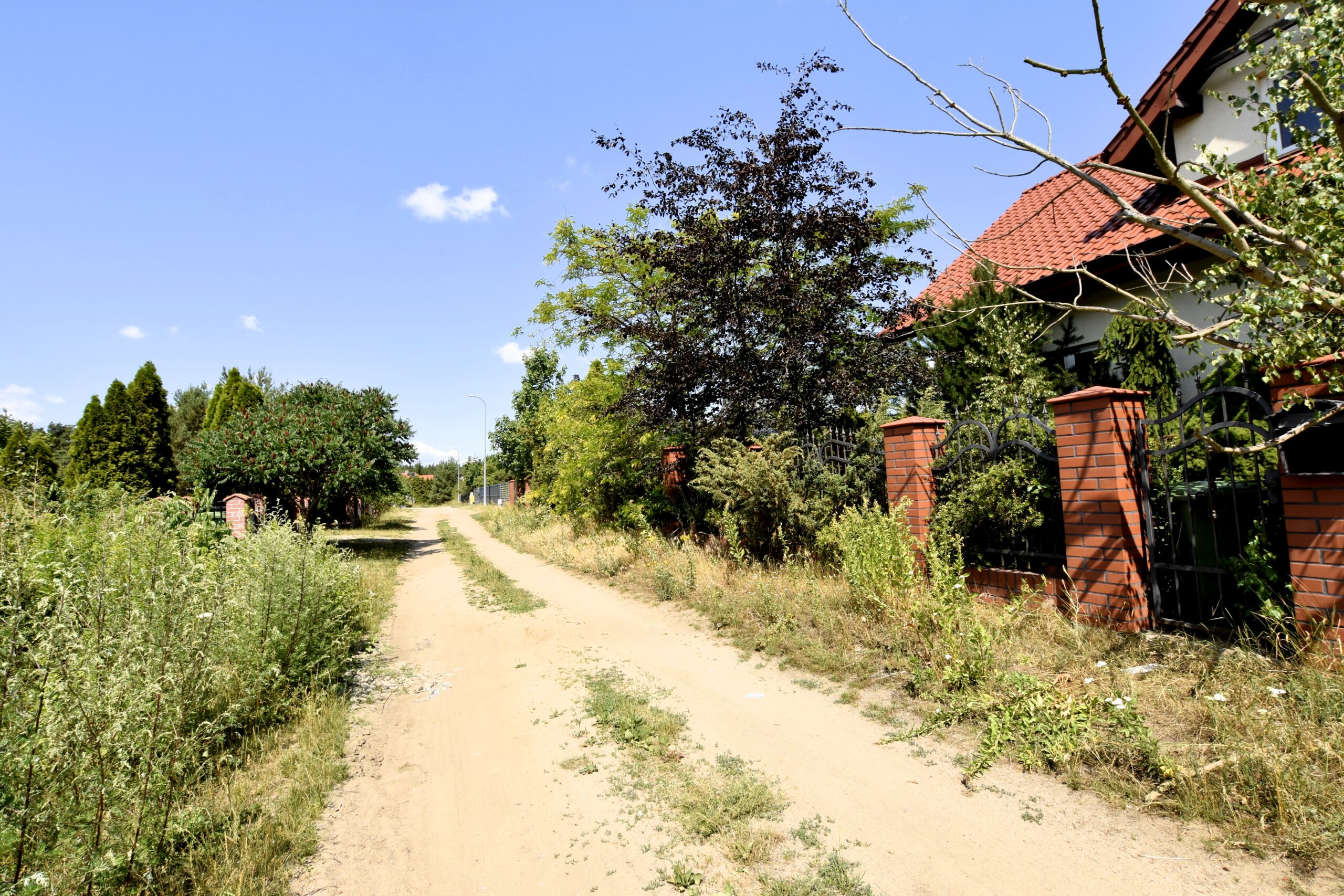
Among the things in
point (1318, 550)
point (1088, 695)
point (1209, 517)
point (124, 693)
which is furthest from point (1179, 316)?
point (124, 693)

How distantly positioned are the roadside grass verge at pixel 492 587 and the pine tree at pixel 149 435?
11.9 metres

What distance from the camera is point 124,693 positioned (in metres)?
2.97

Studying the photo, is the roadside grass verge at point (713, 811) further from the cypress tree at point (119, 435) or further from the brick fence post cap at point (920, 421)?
the cypress tree at point (119, 435)

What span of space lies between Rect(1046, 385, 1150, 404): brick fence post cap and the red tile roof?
9.30ft

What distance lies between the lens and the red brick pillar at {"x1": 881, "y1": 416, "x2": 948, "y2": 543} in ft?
21.6

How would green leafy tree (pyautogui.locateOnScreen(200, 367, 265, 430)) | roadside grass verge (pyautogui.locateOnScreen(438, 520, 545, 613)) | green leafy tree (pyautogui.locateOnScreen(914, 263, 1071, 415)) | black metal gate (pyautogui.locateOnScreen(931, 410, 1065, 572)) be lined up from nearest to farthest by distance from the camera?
1. black metal gate (pyautogui.locateOnScreen(931, 410, 1065, 572))
2. green leafy tree (pyautogui.locateOnScreen(914, 263, 1071, 415))
3. roadside grass verge (pyautogui.locateOnScreen(438, 520, 545, 613))
4. green leafy tree (pyautogui.locateOnScreen(200, 367, 265, 430))

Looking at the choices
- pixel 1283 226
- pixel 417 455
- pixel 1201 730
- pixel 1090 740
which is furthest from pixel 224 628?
pixel 417 455

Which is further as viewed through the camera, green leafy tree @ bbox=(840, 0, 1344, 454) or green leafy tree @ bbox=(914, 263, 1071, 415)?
green leafy tree @ bbox=(914, 263, 1071, 415)

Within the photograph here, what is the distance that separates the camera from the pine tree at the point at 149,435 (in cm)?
2078

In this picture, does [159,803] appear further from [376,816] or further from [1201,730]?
[1201,730]

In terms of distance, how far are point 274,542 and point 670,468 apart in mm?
7675

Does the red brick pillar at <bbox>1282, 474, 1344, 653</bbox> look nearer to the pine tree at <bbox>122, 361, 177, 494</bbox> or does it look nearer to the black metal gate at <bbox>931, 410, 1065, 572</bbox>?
the black metal gate at <bbox>931, 410, 1065, 572</bbox>

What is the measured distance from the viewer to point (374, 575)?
11.6m

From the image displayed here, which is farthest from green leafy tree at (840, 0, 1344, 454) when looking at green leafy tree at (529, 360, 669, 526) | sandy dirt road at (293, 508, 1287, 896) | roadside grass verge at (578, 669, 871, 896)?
green leafy tree at (529, 360, 669, 526)
